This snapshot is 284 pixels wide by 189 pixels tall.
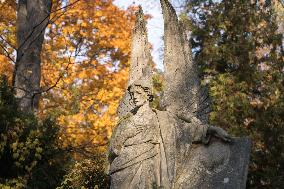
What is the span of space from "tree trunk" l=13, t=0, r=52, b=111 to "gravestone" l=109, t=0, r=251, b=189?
5371 millimetres

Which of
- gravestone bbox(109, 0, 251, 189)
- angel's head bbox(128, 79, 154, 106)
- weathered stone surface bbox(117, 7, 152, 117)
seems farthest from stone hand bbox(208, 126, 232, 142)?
weathered stone surface bbox(117, 7, 152, 117)

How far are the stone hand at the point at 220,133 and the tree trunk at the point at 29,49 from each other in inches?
235

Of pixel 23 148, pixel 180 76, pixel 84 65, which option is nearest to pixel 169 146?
pixel 180 76

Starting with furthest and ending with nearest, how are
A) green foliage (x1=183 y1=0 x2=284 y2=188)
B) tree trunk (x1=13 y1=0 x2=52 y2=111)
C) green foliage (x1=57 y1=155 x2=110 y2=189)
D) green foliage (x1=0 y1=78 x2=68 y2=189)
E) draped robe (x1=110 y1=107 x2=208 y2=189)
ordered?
1. green foliage (x1=183 y1=0 x2=284 y2=188)
2. tree trunk (x1=13 y1=0 x2=52 y2=111)
3. green foliage (x1=0 y1=78 x2=68 y2=189)
4. green foliage (x1=57 y1=155 x2=110 y2=189)
5. draped robe (x1=110 y1=107 x2=208 y2=189)

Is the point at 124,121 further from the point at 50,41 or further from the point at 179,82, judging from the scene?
the point at 50,41

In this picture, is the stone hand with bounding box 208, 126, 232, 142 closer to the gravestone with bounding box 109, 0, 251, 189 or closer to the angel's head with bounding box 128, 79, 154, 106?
the gravestone with bounding box 109, 0, 251, 189

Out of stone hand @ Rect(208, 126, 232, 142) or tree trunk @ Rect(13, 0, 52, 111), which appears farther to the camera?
tree trunk @ Rect(13, 0, 52, 111)

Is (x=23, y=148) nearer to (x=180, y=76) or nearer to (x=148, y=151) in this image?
(x=180, y=76)

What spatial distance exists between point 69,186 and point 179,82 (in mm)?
3722

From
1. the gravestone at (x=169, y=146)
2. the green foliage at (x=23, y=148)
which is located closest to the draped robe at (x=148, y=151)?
the gravestone at (x=169, y=146)

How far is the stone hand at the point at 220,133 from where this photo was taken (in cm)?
536

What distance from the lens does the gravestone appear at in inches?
198

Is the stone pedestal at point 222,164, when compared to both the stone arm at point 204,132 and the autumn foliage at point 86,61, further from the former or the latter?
the autumn foliage at point 86,61

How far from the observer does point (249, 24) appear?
12.5m
